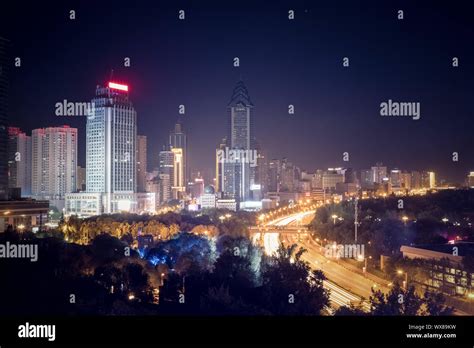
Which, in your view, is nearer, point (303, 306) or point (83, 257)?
point (303, 306)

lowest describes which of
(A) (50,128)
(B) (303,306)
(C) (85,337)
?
(B) (303,306)

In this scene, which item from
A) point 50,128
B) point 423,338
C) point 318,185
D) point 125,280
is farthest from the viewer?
point 318,185

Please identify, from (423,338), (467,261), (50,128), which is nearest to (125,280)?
(423,338)

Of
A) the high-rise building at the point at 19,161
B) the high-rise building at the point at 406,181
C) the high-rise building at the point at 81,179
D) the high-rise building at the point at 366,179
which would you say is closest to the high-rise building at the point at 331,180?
the high-rise building at the point at 366,179

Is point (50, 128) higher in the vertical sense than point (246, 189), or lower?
higher

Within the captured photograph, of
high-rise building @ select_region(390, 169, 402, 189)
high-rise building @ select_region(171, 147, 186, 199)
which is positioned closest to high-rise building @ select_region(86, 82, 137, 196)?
high-rise building @ select_region(171, 147, 186, 199)

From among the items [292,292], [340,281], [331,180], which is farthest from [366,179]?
[292,292]

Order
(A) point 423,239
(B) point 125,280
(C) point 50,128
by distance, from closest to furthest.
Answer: (B) point 125,280 → (A) point 423,239 → (C) point 50,128

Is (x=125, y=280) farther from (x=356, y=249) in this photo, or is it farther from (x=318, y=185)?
(x=318, y=185)
